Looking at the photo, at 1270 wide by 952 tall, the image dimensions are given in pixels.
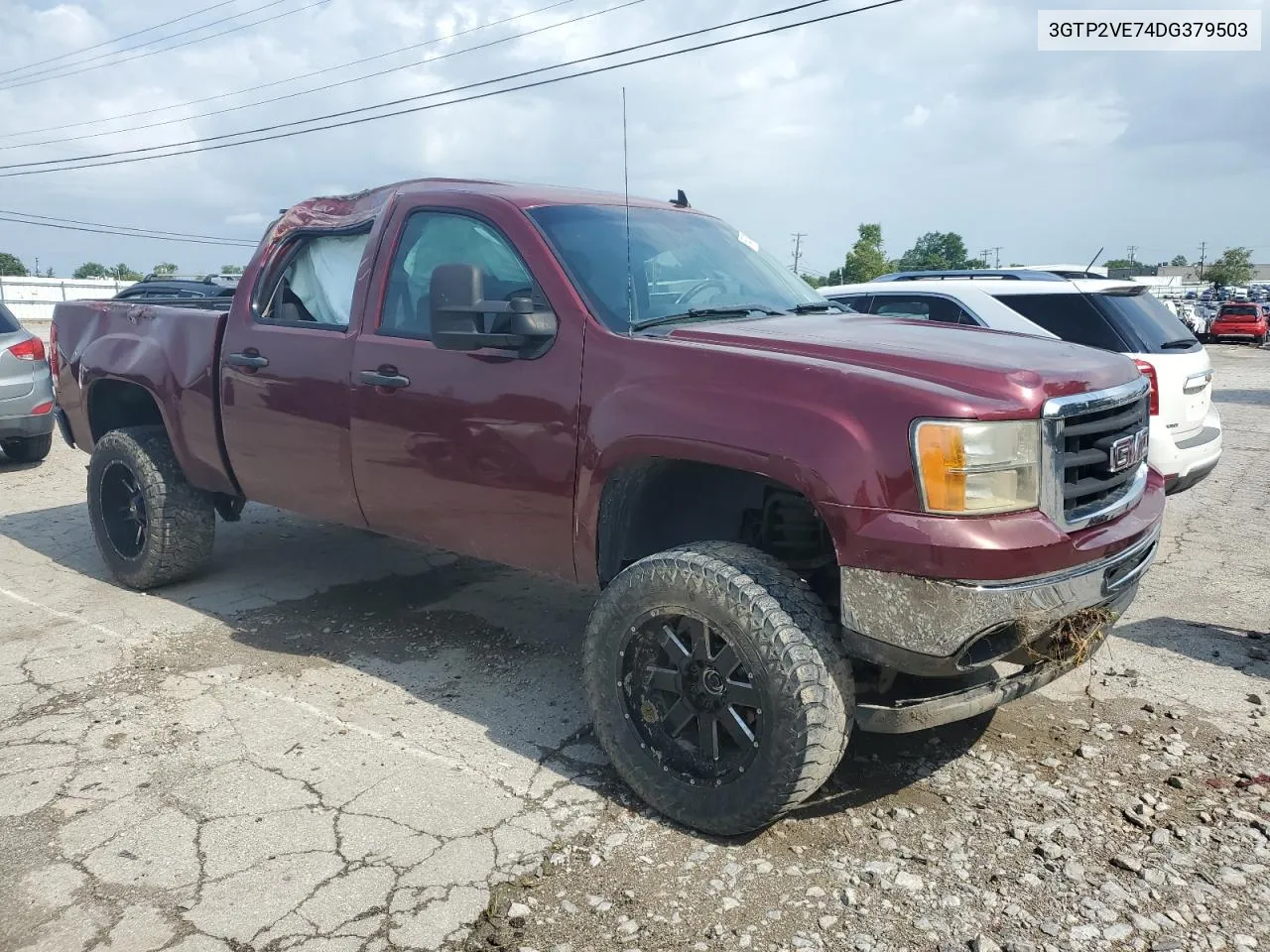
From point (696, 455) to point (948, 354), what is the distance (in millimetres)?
819

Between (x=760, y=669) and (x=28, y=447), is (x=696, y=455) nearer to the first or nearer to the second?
(x=760, y=669)

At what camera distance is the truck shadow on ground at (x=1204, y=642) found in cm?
439

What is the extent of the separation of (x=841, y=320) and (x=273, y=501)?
2.72 m

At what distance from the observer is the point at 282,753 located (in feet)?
11.9

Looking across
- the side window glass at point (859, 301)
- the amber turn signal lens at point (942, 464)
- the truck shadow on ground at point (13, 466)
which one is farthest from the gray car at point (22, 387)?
the amber turn signal lens at point (942, 464)

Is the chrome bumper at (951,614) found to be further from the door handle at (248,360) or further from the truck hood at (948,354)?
the door handle at (248,360)

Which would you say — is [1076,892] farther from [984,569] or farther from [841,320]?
[841,320]

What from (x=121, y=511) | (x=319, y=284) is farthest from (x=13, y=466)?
(x=319, y=284)

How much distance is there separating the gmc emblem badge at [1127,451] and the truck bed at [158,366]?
3.88 metres

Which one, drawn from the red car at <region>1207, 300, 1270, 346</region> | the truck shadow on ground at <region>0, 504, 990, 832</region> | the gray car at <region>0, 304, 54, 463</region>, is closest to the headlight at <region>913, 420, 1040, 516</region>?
the truck shadow on ground at <region>0, 504, 990, 832</region>

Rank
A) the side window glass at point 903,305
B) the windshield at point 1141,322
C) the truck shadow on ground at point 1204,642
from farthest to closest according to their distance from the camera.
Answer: the side window glass at point 903,305 → the windshield at point 1141,322 → the truck shadow on ground at point 1204,642

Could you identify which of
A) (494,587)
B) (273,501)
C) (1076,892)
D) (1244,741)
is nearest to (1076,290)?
(1244,741)

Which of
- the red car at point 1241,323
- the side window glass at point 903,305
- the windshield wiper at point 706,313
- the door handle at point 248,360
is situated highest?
the windshield wiper at point 706,313

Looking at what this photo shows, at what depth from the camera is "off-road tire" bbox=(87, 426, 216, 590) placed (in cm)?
522
